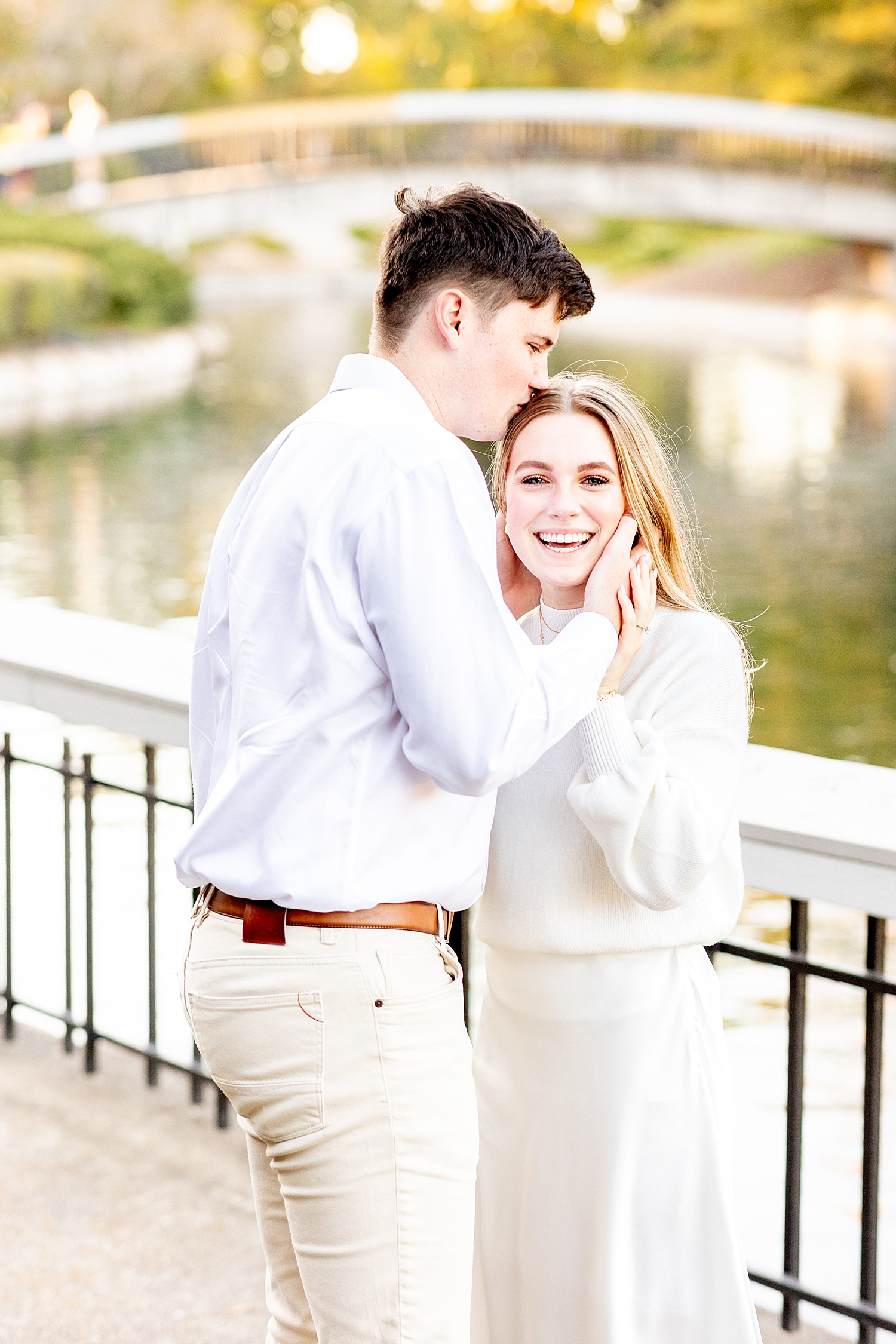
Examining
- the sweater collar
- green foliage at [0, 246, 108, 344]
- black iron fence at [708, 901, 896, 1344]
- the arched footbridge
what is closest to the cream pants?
the sweater collar

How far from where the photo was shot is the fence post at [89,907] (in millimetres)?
3555

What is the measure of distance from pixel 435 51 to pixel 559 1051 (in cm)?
7228

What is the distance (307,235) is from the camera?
191 feet

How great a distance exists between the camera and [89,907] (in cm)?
361

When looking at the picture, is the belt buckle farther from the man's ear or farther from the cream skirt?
the man's ear

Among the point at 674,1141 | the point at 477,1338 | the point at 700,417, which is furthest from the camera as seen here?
the point at 700,417

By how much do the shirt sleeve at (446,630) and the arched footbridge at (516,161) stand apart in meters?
39.7

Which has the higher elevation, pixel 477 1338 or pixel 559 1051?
pixel 559 1051

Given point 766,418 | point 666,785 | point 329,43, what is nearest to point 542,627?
point 666,785

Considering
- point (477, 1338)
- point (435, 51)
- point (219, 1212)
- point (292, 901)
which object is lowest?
point (219, 1212)

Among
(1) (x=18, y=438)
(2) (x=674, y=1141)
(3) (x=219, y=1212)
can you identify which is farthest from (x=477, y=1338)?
(1) (x=18, y=438)

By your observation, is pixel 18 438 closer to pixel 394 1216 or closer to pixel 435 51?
pixel 394 1216

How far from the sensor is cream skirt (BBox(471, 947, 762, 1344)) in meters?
2.12

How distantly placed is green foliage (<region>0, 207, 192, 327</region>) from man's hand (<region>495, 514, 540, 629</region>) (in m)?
25.9
